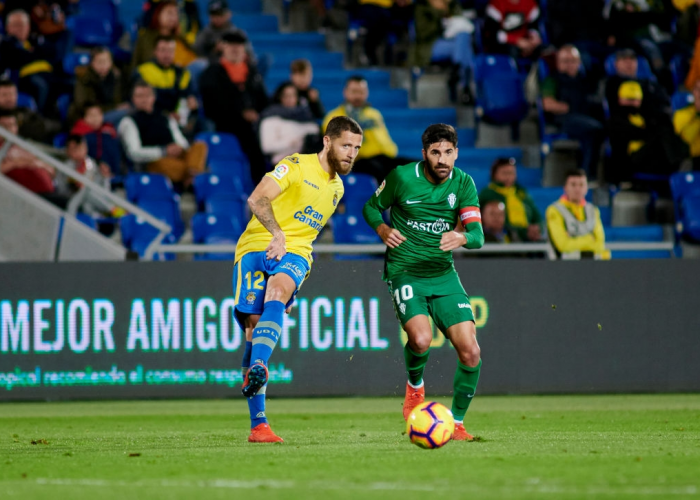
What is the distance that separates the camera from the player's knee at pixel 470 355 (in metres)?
8.38

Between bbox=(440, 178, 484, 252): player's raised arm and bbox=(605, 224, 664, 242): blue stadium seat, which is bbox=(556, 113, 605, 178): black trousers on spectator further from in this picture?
bbox=(440, 178, 484, 252): player's raised arm

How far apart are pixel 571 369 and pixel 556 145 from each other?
5.10 m

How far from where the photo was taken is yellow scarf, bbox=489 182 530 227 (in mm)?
14602

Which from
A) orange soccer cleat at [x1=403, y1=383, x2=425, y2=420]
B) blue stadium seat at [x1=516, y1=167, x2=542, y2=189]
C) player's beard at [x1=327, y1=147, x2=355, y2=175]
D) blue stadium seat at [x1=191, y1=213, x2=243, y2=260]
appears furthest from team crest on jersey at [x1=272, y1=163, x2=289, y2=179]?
blue stadium seat at [x1=516, y1=167, x2=542, y2=189]

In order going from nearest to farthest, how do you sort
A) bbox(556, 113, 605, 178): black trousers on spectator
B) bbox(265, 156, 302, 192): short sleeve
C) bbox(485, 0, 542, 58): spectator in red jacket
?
bbox(265, 156, 302, 192): short sleeve, bbox(556, 113, 605, 178): black trousers on spectator, bbox(485, 0, 542, 58): spectator in red jacket

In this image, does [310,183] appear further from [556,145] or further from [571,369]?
[556,145]

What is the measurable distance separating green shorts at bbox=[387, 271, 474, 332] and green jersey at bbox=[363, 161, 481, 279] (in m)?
0.07

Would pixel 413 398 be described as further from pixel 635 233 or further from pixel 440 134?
pixel 635 233

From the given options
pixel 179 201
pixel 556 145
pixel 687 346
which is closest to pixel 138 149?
pixel 179 201

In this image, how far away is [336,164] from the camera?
8.23 meters

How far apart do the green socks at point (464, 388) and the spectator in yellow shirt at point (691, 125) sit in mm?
9244

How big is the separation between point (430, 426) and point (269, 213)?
1788mm

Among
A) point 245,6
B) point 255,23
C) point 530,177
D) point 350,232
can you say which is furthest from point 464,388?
point 245,6

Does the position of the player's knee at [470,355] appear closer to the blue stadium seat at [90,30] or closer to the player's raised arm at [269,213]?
the player's raised arm at [269,213]
